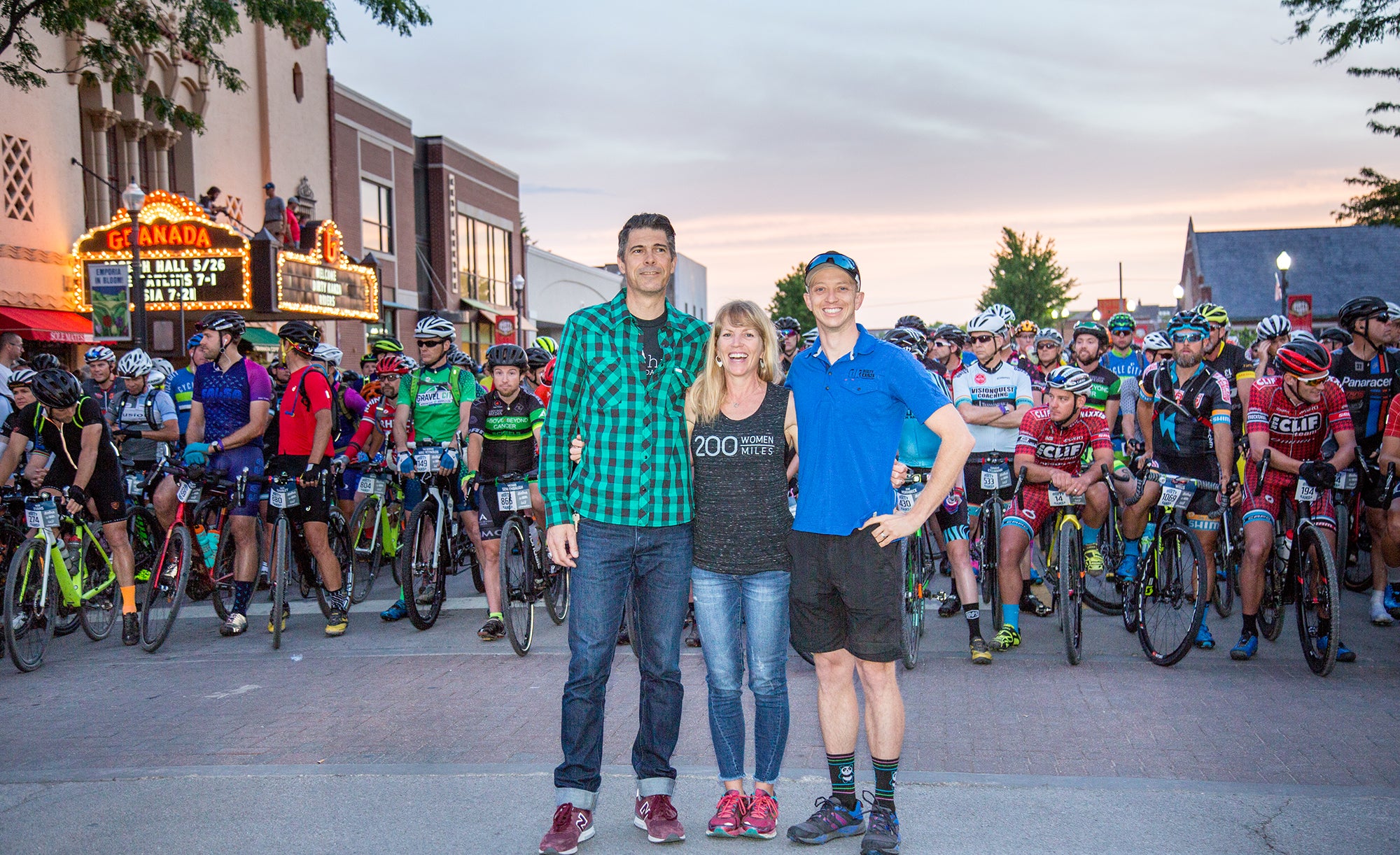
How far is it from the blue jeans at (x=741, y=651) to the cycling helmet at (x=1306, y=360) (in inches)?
176

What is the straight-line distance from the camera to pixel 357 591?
9.80 metres

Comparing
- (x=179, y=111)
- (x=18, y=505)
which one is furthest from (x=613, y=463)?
(x=179, y=111)

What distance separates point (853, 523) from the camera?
13.1 feet

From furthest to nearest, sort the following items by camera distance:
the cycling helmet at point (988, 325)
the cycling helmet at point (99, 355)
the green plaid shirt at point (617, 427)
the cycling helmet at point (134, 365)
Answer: the cycling helmet at point (99, 355)
the cycling helmet at point (134, 365)
the cycling helmet at point (988, 325)
the green plaid shirt at point (617, 427)

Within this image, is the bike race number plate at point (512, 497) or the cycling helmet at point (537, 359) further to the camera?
the cycling helmet at point (537, 359)

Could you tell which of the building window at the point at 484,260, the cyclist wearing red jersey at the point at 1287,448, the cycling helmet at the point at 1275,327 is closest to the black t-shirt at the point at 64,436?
the cyclist wearing red jersey at the point at 1287,448

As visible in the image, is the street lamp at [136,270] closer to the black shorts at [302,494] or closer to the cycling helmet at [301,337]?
the cycling helmet at [301,337]

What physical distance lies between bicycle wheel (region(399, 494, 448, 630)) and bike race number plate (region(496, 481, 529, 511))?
76 cm

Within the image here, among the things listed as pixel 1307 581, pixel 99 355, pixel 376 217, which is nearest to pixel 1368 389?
pixel 1307 581

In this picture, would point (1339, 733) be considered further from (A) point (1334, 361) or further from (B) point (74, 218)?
(B) point (74, 218)

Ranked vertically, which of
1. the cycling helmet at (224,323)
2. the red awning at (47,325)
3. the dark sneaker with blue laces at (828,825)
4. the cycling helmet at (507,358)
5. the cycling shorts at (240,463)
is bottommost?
the dark sneaker with blue laces at (828,825)

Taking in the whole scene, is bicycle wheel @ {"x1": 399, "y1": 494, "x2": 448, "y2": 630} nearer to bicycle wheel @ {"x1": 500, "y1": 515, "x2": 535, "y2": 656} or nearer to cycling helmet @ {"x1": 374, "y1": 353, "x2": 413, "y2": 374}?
bicycle wheel @ {"x1": 500, "y1": 515, "x2": 535, "y2": 656}

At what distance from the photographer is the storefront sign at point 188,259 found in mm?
20281

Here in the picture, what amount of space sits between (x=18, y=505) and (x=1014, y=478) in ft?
23.3
